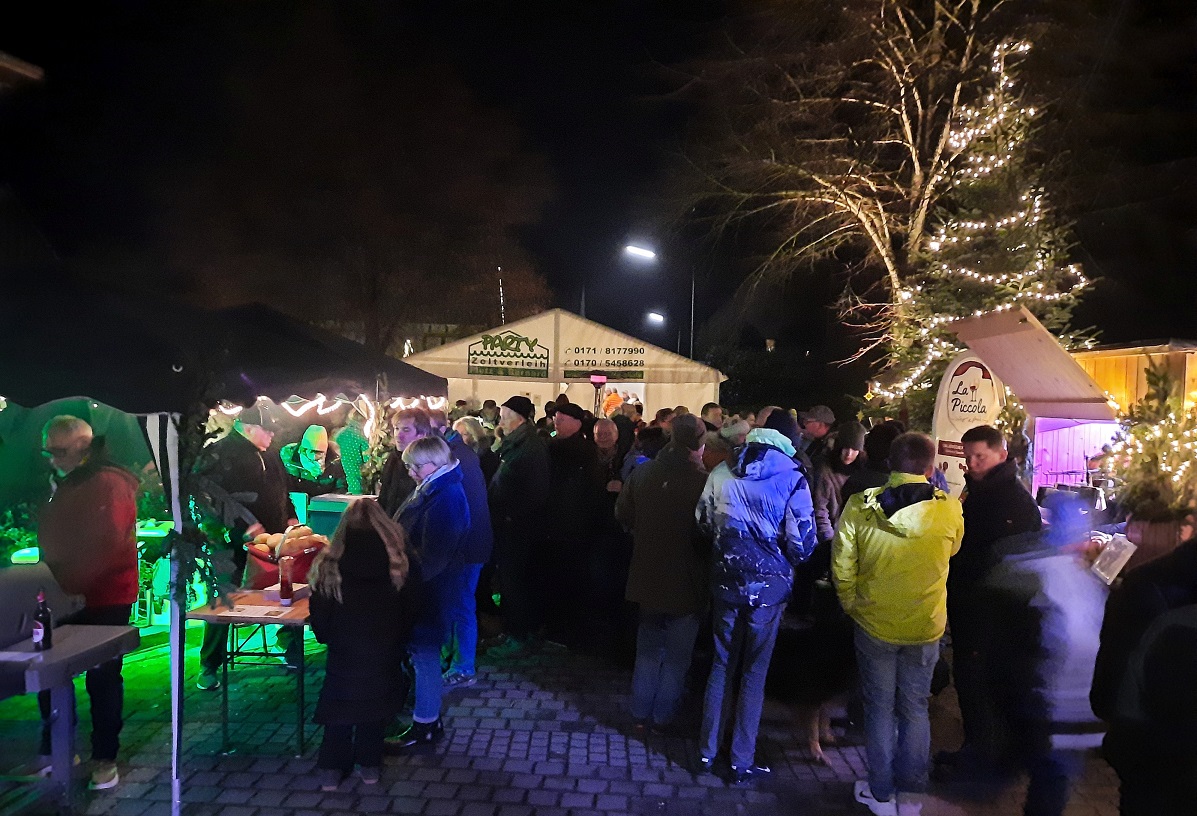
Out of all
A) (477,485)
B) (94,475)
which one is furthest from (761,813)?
(94,475)

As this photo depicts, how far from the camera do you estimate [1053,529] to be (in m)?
3.69

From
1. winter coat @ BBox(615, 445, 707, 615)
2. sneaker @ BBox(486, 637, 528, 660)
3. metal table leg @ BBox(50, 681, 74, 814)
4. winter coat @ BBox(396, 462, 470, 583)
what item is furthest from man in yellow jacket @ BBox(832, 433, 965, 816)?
metal table leg @ BBox(50, 681, 74, 814)

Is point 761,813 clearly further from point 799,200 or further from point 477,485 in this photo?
point 799,200

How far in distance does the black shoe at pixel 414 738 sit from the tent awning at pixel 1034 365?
198 inches

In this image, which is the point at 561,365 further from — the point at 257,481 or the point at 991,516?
the point at 991,516

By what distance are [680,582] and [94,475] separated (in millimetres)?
3229

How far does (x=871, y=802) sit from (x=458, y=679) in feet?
9.50

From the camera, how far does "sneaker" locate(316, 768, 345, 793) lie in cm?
402

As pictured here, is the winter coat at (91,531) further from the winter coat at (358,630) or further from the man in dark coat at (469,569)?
the man in dark coat at (469,569)

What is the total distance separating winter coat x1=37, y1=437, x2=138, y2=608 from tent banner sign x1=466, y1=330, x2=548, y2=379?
1000cm

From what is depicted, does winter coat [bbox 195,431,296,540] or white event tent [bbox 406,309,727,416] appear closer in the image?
winter coat [bbox 195,431,296,540]

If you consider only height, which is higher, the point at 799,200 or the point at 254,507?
the point at 799,200

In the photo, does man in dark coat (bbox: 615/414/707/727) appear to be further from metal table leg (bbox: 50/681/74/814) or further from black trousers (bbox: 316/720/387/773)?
metal table leg (bbox: 50/681/74/814)

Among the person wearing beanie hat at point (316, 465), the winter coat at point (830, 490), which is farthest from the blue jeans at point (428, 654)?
the person wearing beanie hat at point (316, 465)
